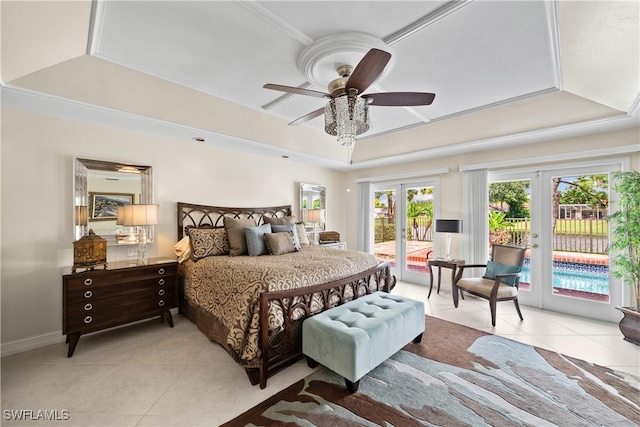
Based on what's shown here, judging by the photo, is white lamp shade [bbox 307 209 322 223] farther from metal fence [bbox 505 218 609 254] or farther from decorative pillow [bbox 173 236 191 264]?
metal fence [bbox 505 218 609 254]

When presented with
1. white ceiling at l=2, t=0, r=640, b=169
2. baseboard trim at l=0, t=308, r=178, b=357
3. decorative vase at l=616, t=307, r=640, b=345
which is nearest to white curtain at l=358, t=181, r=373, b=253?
white ceiling at l=2, t=0, r=640, b=169

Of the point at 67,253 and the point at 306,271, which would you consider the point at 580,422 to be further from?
the point at 67,253

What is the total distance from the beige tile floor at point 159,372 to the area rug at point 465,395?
0.26 metres

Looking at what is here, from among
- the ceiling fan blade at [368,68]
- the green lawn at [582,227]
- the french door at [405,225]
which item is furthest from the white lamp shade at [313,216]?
the green lawn at [582,227]

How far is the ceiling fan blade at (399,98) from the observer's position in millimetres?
2115

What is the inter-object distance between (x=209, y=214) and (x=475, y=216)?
4467 millimetres

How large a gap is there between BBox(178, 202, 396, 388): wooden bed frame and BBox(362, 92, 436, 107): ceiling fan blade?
1.80m

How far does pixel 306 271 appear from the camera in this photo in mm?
2561

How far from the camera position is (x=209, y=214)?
4.16 metres

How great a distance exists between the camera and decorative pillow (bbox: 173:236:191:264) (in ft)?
11.5

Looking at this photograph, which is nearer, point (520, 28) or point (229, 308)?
point (520, 28)

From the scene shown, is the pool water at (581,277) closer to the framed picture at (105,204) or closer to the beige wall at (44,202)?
the beige wall at (44,202)

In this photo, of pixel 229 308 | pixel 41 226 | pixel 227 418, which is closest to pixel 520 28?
pixel 229 308

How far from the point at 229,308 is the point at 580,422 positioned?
2.74 meters
